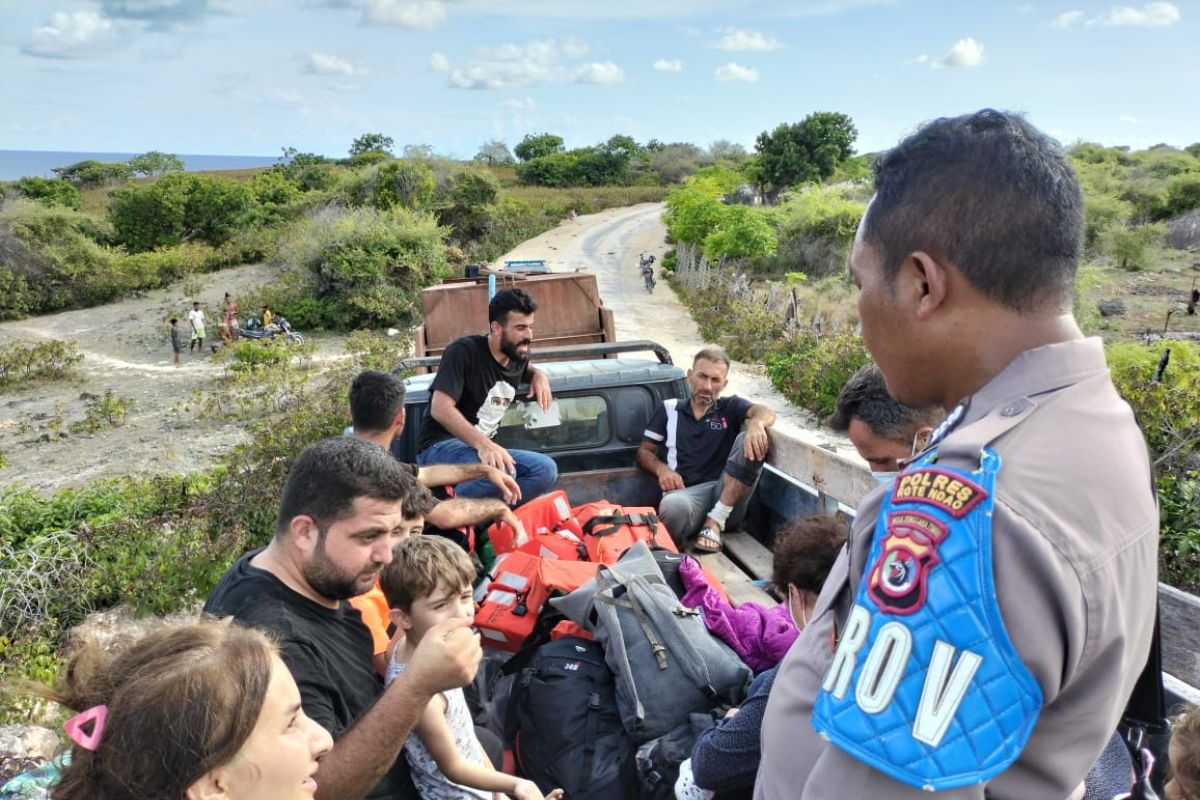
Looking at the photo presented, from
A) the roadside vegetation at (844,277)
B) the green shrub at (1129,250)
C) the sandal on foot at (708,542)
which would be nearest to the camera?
the sandal on foot at (708,542)

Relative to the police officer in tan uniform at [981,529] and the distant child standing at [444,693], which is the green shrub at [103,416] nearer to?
the distant child standing at [444,693]

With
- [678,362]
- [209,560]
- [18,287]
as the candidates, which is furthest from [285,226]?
[209,560]

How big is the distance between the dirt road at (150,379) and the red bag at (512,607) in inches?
379

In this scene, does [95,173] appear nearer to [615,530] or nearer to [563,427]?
[563,427]

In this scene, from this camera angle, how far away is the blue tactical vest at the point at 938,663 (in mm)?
940

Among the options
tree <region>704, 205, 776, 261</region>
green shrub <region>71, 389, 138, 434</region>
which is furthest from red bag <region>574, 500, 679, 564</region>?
tree <region>704, 205, 776, 261</region>

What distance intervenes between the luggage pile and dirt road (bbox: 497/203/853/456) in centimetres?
241

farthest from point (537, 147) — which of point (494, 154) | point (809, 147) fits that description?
point (809, 147)

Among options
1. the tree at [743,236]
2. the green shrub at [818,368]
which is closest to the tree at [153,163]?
the tree at [743,236]

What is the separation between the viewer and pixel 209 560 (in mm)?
6664

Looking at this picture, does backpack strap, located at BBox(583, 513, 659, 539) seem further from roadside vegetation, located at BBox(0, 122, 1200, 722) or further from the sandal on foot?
roadside vegetation, located at BBox(0, 122, 1200, 722)

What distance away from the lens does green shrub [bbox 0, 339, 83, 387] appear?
22062 mm

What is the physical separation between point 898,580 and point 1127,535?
30 centimetres

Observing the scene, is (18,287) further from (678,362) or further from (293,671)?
(293,671)
